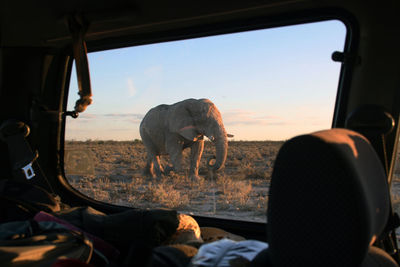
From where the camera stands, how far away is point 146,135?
7.12m

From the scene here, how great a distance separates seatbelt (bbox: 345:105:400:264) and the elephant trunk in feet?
10.9

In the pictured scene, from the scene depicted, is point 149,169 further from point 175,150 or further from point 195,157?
point 195,157

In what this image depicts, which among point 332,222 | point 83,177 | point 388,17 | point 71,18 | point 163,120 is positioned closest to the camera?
point 332,222

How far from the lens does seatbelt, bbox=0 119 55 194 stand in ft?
9.39

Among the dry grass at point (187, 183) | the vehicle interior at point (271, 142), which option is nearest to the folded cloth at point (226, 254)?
the vehicle interior at point (271, 142)

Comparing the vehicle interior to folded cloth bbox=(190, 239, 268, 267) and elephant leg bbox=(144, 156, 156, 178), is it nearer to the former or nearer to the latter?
folded cloth bbox=(190, 239, 268, 267)

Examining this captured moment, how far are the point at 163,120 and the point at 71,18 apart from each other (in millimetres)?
4589

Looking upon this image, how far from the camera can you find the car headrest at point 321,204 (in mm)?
875

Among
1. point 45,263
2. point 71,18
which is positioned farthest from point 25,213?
point 71,18

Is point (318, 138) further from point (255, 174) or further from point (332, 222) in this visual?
point (255, 174)

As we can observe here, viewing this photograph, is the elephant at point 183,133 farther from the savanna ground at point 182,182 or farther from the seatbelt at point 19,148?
the seatbelt at point 19,148

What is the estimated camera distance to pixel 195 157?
5.92 metres

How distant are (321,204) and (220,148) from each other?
4.70 m

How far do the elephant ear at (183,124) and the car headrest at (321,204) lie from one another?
515 cm
